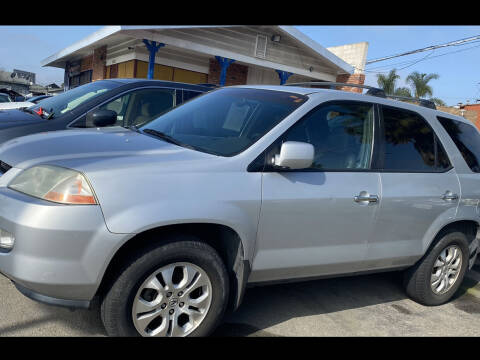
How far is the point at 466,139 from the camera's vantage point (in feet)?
14.5

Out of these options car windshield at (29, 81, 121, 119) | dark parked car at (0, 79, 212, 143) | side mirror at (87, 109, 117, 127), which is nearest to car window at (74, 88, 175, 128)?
dark parked car at (0, 79, 212, 143)

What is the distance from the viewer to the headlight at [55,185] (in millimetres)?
2354

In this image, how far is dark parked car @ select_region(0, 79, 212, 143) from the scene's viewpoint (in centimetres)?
459

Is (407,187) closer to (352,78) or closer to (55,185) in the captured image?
(55,185)

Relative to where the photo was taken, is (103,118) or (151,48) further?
(151,48)

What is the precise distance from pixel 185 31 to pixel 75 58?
908 cm

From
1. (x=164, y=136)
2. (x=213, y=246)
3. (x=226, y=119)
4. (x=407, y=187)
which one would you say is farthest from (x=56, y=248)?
(x=407, y=187)

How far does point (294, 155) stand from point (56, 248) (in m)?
1.53

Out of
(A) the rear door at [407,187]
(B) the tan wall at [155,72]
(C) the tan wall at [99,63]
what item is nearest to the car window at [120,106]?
(A) the rear door at [407,187]

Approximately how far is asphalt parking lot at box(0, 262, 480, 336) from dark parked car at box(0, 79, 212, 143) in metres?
1.87

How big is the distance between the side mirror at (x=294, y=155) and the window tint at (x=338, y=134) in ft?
0.71

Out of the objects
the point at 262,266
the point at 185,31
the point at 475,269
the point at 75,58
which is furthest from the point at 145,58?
Result: the point at 262,266

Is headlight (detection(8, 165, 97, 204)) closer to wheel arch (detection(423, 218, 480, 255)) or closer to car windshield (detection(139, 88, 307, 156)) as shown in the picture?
car windshield (detection(139, 88, 307, 156))

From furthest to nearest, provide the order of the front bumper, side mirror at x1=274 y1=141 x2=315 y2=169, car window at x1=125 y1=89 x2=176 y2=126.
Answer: car window at x1=125 y1=89 x2=176 y2=126 < side mirror at x1=274 y1=141 x2=315 y2=169 < the front bumper
